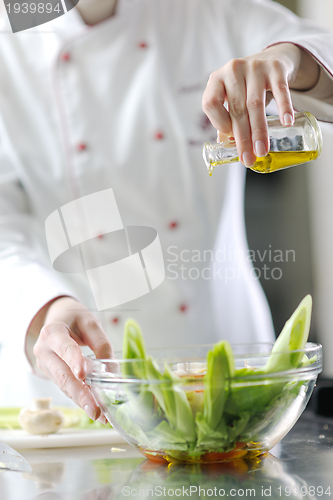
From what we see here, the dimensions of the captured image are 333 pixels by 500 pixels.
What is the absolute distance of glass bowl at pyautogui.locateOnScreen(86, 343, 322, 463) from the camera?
0.40 m

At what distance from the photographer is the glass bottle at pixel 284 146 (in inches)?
21.9

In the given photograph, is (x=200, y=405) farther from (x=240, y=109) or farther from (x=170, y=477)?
(x=240, y=109)

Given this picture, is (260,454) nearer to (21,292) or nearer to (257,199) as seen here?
(21,292)

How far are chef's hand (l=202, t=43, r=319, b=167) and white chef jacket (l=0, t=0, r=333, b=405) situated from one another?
0.37 metres

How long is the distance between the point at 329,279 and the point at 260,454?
1.54 metres

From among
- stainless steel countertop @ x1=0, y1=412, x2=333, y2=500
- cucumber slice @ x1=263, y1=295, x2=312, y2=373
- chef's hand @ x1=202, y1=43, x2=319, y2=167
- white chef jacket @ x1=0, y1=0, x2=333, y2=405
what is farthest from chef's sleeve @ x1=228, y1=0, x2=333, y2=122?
stainless steel countertop @ x1=0, y1=412, x2=333, y2=500

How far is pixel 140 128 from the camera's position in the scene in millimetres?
971

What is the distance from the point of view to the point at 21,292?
688 mm

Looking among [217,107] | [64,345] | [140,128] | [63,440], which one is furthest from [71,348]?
[140,128]

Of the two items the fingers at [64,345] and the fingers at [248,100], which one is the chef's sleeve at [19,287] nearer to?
the fingers at [64,345]

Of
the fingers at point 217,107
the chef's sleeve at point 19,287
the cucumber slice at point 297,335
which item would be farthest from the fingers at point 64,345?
the fingers at point 217,107

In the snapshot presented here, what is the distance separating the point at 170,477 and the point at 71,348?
17 cm

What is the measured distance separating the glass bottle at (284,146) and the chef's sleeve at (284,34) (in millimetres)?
205

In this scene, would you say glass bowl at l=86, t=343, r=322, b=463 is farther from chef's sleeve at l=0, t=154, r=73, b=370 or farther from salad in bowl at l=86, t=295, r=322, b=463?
chef's sleeve at l=0, t=154, r=73, b=370
